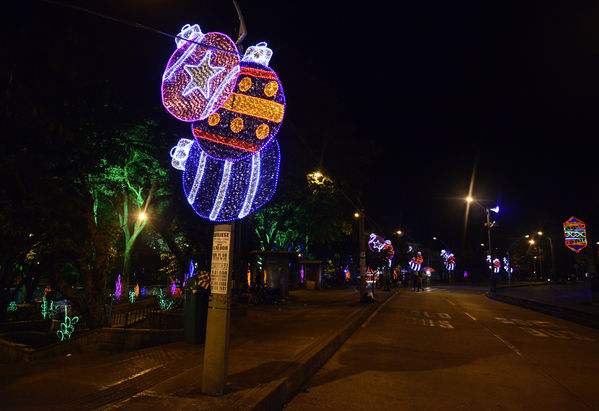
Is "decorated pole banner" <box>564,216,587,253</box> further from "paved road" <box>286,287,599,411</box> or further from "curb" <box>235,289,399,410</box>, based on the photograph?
"curb" <box>235,289,399,410</box>

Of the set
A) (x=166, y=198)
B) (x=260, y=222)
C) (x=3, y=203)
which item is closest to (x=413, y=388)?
(x=3, y=203)

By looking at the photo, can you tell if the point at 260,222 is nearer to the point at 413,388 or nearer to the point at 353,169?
the point at 353,169

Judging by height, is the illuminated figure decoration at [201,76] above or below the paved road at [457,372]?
above

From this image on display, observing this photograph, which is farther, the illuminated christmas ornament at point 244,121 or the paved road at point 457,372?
the illuminated christmas ornament at point 244,121

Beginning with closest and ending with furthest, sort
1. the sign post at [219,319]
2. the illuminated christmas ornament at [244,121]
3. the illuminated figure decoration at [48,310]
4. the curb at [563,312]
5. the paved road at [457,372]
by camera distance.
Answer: the sign post at [219,319] → the paved road at [457,372] → the illuminated christmas ornament at [244,121] → the curb at [563,312] → the illuminated figure decoration at [48,310]

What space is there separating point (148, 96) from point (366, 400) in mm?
15834

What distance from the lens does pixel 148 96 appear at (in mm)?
17312

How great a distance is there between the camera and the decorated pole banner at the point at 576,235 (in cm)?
2378

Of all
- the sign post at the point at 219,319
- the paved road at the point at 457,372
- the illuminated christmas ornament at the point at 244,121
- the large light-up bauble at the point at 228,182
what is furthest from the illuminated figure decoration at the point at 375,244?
the sign post at the point at 219,319

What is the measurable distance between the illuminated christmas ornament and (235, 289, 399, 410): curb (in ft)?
11.2

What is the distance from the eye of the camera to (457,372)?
7.28 metres

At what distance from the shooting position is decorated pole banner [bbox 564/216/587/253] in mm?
23783

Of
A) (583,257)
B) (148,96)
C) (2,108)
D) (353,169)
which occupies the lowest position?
(583,257)

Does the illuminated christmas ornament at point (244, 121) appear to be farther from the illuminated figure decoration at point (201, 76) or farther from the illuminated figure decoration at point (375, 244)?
the illuminated figure decoration at point (375, 244)
